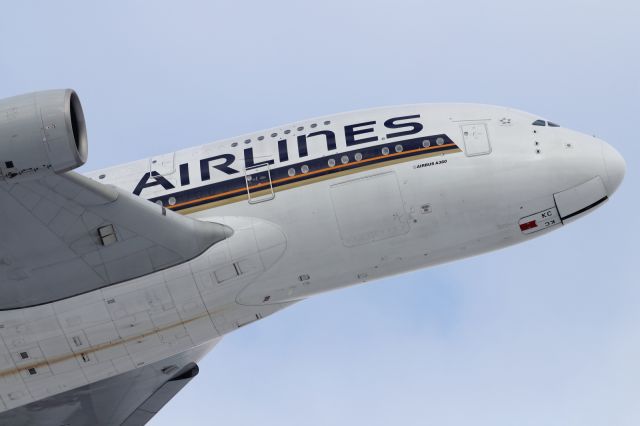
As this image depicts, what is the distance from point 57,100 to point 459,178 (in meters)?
11.1

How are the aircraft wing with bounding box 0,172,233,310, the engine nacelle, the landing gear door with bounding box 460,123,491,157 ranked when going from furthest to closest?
the landing gear door with bounding box 460,123,491,157 → the aircraft wing with bounding box 0,172,233,310 → the engine nacelle

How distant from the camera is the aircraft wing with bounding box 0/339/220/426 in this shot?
37.3m

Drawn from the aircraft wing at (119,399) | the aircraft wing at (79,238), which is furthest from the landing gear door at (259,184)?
the aircraft wing at (119,399)

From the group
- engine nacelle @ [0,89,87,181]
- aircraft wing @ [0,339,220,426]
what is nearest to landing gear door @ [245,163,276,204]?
engine nacelle @ [0,89,87,181]

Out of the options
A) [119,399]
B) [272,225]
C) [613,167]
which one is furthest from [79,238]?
[613,167]

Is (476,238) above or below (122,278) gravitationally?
below

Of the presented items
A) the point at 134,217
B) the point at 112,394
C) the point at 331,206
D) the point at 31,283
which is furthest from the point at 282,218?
the point at 112,394

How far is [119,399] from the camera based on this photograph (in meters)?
38.2

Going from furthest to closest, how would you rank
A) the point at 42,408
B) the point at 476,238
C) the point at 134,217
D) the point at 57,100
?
the point at 42,408, the point at 476,238, the point at 134,217, the point at 57,100

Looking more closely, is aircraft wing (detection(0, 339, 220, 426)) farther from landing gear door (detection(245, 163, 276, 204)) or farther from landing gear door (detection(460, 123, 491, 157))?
landing gear door (detection(460, 123, 491, 157))

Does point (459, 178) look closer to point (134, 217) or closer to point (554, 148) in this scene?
point (554, 148)

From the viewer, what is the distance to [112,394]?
3812 centimetres

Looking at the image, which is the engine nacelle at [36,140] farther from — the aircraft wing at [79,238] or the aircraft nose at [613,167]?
the aircraft nose at [613,167]

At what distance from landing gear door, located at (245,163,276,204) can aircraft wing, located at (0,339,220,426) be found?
749cm
